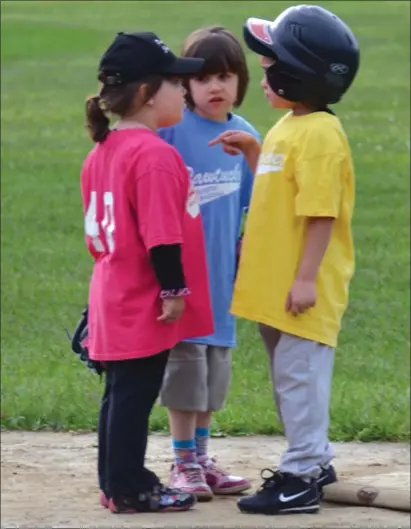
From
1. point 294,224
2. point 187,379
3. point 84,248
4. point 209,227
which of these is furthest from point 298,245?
point 84,248

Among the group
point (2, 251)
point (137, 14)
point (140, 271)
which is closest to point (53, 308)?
point (2, 251)

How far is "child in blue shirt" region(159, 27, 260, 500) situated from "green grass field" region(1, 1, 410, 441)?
4.74ft

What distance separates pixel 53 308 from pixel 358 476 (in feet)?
16.0

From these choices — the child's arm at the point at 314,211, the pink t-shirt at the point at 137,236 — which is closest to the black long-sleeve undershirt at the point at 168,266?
the pink t-shirt at the point at 137,236

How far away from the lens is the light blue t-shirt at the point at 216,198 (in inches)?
219

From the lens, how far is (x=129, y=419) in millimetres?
5312

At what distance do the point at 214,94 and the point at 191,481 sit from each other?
144cm

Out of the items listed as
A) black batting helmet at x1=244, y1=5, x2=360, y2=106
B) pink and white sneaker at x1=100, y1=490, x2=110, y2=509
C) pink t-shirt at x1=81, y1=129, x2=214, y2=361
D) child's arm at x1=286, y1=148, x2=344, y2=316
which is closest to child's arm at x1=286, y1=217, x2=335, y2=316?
child's arm at x1=286, y1=148, x2=344, y2=316

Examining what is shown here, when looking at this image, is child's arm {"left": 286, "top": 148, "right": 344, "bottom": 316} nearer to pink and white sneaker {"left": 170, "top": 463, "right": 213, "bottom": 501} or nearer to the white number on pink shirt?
the white number on pink shirt

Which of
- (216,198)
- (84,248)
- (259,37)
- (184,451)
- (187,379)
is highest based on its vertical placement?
(259,37)

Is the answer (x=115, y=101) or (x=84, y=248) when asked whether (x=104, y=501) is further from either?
(x=84, y=248)

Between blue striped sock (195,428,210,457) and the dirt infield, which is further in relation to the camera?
blue striped sock (195,428,210,457)

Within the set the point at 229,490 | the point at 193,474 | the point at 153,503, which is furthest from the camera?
the point at 229,490

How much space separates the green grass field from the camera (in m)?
7.53
